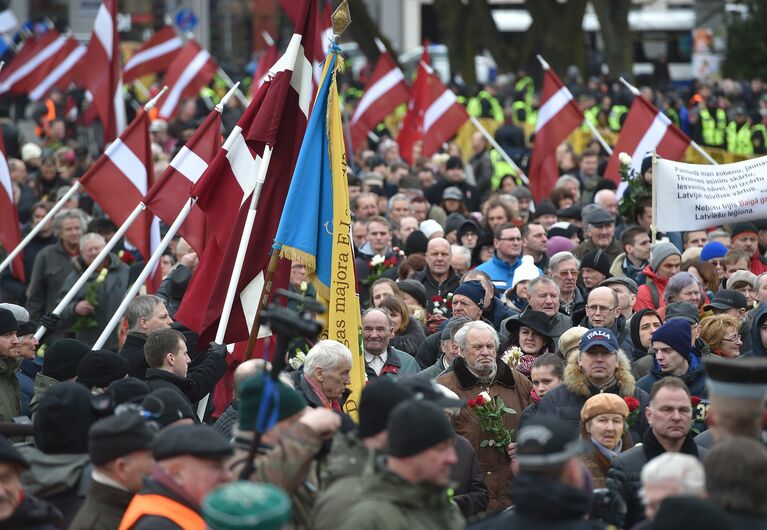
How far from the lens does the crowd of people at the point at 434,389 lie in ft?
17.7

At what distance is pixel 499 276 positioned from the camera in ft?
41.9

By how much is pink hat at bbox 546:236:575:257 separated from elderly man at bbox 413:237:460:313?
4.06 feet

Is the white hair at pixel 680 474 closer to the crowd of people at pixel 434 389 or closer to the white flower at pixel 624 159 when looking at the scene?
the crowd of people at pixel 434 389

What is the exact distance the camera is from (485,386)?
9.20 meters

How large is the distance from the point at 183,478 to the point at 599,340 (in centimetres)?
360

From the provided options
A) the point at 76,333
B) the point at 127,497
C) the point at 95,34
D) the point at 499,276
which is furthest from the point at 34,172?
the point at 127,497

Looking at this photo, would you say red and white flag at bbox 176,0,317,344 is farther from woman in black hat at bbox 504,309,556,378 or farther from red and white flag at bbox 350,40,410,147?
red and white flag at bbox 350,40,410,147

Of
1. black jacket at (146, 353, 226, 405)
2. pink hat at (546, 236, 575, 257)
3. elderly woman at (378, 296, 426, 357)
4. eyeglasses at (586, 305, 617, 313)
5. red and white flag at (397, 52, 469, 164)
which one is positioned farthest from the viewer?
red and white flag at (397, 52, 469, 164)

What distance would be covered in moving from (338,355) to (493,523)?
9.19 ft

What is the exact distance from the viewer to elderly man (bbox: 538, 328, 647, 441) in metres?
8.63

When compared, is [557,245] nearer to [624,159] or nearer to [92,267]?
[624,159]

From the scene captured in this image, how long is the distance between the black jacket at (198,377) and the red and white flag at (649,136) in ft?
23.9

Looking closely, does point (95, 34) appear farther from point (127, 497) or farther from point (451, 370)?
point (127, 497)

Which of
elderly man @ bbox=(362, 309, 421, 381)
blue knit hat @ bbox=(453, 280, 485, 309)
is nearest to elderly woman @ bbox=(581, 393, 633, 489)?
elderly man @ bbox=(362, 309, 421, 381)
